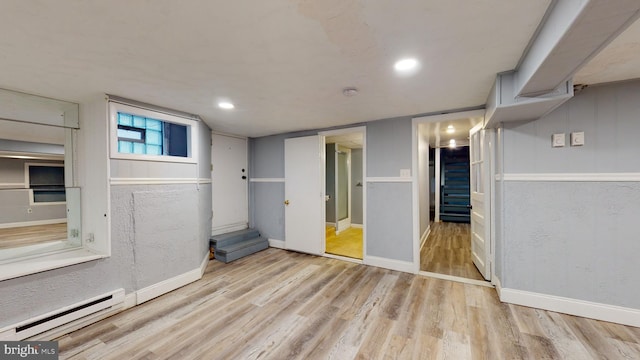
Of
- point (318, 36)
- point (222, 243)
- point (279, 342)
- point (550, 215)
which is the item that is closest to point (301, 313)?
point (279, 342)

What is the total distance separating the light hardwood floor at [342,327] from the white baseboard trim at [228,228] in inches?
51.6

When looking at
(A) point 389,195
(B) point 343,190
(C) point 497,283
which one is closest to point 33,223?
(A) point 389,195

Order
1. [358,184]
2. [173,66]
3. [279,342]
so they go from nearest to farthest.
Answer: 1. [173,66]
2. [279,342]
3. [358,184]

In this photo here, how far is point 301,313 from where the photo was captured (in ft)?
7.68

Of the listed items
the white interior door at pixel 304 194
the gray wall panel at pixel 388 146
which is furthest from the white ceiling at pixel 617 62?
the white interior door at pixel 304 194

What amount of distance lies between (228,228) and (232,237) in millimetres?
383

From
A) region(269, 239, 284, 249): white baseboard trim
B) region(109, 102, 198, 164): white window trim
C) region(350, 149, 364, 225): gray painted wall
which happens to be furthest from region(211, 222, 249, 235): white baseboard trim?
region(350, 149, 364, 225): gray painted wall

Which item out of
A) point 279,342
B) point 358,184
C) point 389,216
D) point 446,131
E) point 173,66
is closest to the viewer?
point 173,66

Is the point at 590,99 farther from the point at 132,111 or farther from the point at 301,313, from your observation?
the point at 132,111

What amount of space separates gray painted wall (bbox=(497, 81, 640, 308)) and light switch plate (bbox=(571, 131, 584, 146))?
0.04 metres

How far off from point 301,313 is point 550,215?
2.62 m

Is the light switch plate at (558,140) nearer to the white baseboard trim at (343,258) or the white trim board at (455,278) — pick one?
the white trim board at (455,278)

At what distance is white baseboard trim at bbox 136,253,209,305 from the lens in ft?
Answer: 8.37

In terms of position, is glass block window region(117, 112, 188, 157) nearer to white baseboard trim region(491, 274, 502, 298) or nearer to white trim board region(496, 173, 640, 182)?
white trim board region(496, 173, 640, 182)
